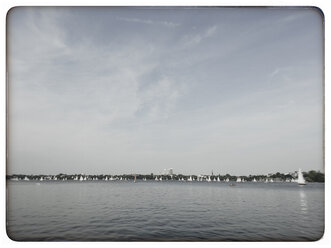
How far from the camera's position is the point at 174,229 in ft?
26.8

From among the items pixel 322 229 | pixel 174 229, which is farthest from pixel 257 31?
pixel 174 229

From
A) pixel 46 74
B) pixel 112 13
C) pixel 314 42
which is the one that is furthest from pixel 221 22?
pixel 46 74

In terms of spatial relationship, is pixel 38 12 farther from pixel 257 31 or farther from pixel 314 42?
pixel 314 42

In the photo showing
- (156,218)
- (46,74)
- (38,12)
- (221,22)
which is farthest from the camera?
(156,218)
